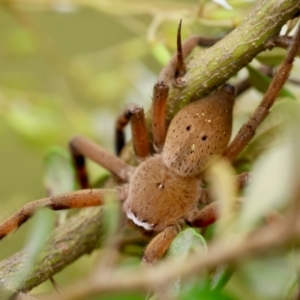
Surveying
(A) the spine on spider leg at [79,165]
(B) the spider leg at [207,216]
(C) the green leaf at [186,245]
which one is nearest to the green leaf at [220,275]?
(C) the green leaf at [186,245]

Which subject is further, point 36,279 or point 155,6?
point 155,6

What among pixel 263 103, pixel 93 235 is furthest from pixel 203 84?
pixel 93 235

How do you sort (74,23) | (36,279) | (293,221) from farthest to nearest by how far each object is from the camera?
(74,23) < (36,279) < (293,221)

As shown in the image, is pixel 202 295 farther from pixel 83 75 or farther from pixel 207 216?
pixel 83 75

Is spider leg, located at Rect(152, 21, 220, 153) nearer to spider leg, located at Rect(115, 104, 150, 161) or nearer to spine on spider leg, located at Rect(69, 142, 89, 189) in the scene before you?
spider leg, located at Rect(115, 104, 150, 161)

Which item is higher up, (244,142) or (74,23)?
(74,23)

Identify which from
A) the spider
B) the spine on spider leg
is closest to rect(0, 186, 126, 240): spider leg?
the spider

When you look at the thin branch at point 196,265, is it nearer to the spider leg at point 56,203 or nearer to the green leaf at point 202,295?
the green leaf at point 202,295

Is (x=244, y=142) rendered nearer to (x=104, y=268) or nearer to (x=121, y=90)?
(x=104, y=268)
